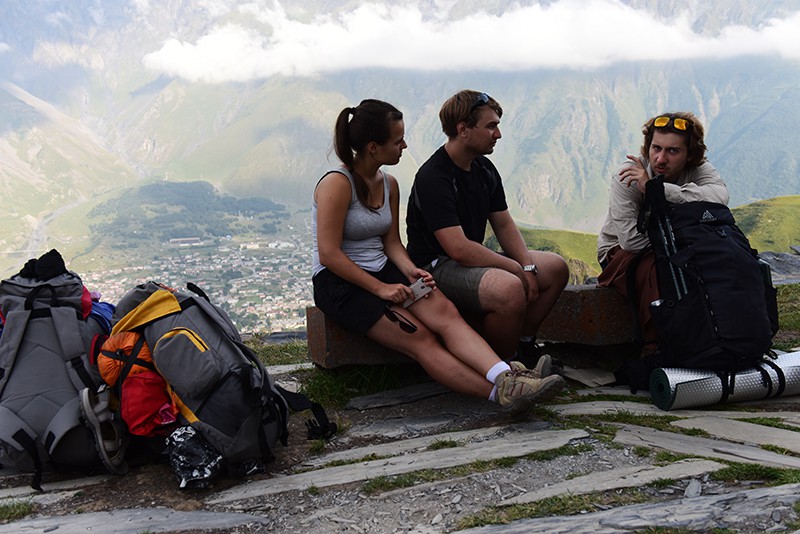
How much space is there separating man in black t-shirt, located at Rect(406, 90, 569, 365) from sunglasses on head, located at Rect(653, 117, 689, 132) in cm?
142

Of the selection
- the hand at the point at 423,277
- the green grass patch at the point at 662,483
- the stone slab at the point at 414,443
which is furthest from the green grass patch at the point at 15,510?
the green grass patch at the point at 662,483

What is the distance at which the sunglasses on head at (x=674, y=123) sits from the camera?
616 cm

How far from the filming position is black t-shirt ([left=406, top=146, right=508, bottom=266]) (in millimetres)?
5938

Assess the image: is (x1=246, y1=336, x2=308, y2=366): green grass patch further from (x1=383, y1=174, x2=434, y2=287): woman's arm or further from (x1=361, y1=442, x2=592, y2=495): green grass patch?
(x1=361, y1=442, x2=592, y2=495): green grass patch

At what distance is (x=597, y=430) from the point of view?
502 centimetres

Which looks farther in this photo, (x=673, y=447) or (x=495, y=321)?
(x=495, y=321)

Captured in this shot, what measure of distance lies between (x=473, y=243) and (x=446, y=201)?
410 mm

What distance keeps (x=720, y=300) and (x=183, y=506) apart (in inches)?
162

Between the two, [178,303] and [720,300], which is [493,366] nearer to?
[720,300]

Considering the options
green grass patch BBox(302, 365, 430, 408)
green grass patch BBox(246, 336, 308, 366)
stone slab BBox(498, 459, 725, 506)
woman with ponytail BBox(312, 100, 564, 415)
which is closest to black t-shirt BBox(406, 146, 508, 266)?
woman with ponytail BBox(312, 100, 564, 415)

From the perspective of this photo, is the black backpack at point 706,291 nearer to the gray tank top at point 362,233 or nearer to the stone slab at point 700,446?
the stone slab at point 700,446

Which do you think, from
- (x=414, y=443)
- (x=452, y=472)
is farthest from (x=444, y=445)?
(x=452, y=472)

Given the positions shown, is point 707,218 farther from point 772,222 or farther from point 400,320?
point 772,222

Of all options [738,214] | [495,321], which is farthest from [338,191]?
[738,214]
